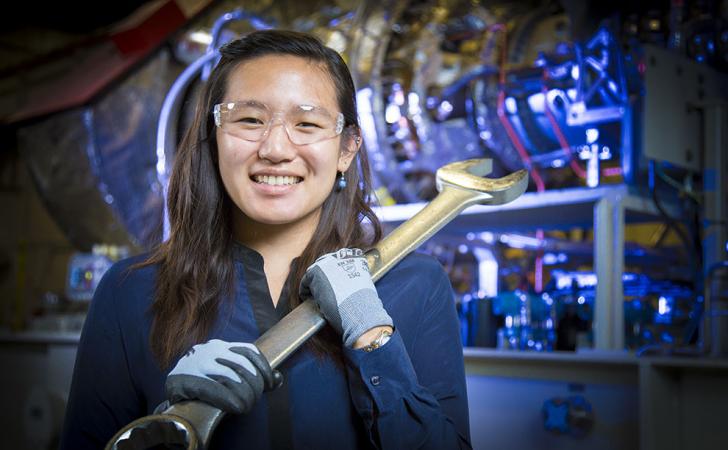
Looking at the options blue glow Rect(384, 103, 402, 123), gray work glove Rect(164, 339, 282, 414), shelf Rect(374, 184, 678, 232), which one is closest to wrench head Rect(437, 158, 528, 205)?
gray work glove Rect(164, 339, 282, 414)

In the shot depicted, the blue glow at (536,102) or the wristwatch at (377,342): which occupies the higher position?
the blue glow at (536,102)

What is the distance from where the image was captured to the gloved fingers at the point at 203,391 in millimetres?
931

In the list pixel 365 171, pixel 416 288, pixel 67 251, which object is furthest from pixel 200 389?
pixel 67 251

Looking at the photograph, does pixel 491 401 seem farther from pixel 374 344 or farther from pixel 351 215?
pixel 374 344

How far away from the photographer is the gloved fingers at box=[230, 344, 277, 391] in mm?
955

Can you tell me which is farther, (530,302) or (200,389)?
(530,302)

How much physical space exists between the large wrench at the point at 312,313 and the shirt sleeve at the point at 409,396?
3.2 inches

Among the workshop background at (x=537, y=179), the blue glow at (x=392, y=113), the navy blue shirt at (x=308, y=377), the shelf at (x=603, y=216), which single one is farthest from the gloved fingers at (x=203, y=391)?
the blue glow at (x=392, y=113)

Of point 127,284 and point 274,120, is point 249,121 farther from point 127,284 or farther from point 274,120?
point 127,284

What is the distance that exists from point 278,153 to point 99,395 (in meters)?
0.39

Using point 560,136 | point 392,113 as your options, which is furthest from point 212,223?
point 392,113

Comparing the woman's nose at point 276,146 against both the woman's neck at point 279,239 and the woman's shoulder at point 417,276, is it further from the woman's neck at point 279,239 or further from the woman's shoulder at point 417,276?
the woman's shoulder at point 417,276

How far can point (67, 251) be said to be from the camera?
6254 millimetres

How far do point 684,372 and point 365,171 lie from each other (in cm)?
101
